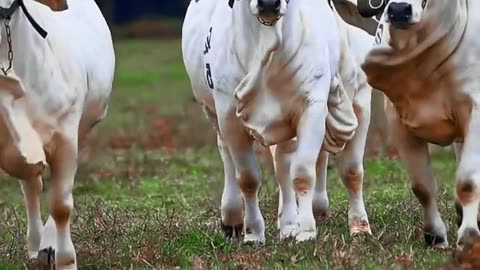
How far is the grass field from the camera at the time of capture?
856 centimetres

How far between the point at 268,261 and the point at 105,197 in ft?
17.4

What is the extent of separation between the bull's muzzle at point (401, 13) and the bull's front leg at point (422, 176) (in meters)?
0.87

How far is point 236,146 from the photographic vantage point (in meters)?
9.60

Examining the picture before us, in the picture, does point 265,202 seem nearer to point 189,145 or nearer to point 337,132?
point 337,132

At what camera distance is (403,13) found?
8.43m

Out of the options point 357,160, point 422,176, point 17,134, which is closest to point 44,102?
point 17,134

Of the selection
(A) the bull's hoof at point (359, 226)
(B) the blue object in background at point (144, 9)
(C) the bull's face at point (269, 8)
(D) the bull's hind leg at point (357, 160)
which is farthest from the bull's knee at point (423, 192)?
(B) the blue object in background at point (144, 9)

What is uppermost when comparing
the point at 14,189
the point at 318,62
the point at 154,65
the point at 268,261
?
the point at 318,62

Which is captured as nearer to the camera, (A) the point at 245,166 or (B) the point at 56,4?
(B) the point at 56,4

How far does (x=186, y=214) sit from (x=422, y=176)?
2.89 metres

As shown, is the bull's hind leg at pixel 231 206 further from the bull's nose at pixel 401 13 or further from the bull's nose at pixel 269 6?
the bull's nose at pixel 401 13

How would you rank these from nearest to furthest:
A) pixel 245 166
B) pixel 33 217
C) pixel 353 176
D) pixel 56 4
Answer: pixel 56 4
pixel 245 166
pixel 33 217
pixel 353 176

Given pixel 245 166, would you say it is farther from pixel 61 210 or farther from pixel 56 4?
pixel 56 4

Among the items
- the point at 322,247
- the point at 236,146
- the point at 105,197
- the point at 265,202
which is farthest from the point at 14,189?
the point at 322,247
